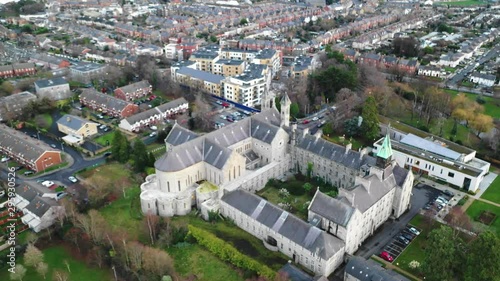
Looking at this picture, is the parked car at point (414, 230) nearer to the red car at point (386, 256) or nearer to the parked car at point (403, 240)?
the parked car at point (403, 240)

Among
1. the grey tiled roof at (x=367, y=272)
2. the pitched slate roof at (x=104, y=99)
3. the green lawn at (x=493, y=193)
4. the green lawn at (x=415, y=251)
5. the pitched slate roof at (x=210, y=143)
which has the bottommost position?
the green lawn at (x=415, y=251)

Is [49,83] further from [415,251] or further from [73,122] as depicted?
[415,251]

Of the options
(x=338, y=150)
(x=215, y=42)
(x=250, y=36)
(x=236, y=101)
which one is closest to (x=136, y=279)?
(x=338, y=150)

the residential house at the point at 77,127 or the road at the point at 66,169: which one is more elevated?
the residential house at the point at 77,127

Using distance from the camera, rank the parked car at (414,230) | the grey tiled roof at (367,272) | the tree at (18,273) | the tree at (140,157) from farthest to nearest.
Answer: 1. the tree at (140,157)
2. the parked car at (414,230)
3. the tree at (18,273)
4. the grey tiled roof at (367,272)

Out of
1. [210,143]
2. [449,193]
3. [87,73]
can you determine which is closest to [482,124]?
[449,193]

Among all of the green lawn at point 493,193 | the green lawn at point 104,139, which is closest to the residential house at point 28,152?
the green lawn at point 104,139

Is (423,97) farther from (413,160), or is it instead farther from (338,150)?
(338,150)
